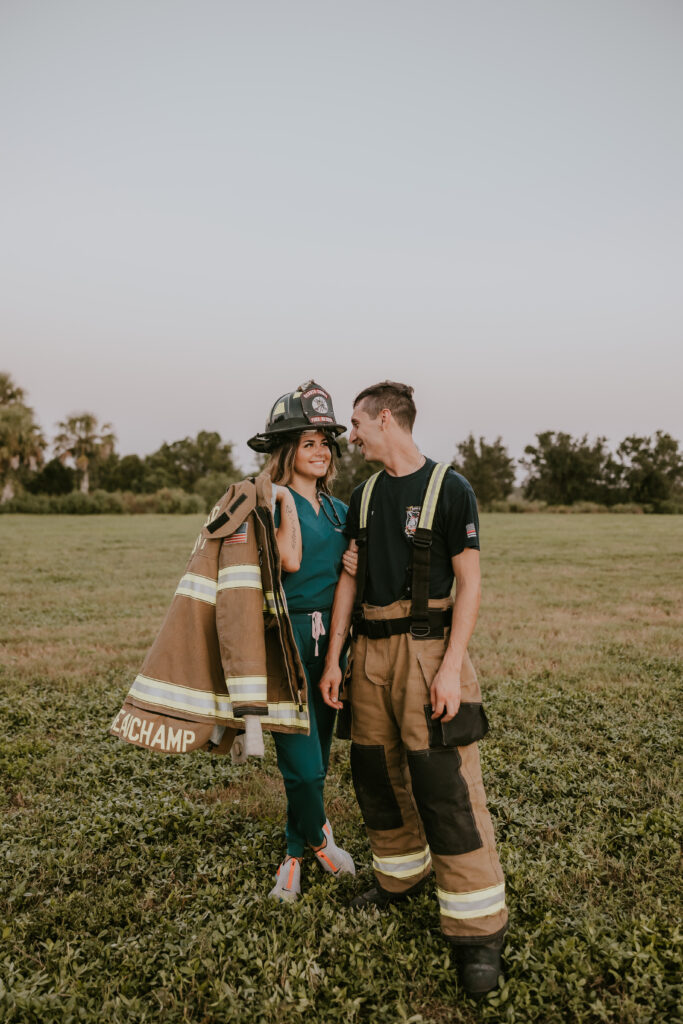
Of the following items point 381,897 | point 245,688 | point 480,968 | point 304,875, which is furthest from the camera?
point 304,875

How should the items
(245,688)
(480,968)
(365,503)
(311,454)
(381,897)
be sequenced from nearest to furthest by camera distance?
(480,968), (245,688), (365,503), (381,897), (311,454)

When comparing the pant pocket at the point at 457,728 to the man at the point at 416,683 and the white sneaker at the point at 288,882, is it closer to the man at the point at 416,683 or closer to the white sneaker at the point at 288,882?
the man at the point at 416,683

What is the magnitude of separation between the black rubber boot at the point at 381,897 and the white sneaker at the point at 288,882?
0.33m

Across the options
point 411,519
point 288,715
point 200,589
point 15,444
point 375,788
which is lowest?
point 375,788

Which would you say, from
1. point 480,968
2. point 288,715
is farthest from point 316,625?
point 480,968

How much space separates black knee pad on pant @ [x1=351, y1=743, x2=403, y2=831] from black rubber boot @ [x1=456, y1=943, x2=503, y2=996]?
0.65 meters

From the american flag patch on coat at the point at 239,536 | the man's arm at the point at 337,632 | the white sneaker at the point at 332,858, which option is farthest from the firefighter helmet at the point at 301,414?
the white sneaker at the point at 332,858

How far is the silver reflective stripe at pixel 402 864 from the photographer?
353 centimetres

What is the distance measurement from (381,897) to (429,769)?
43.5 inches

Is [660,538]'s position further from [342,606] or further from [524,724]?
[342,606]

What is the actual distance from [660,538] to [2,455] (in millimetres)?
49390

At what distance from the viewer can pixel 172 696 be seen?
322cm

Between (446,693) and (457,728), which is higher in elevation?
(446,693)

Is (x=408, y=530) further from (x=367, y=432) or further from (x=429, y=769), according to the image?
(x=429, y=769)
